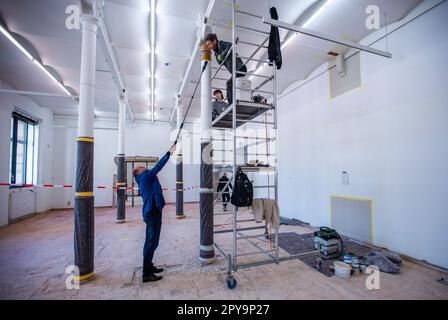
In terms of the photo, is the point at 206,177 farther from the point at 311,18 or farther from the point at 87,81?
the point at 311,18

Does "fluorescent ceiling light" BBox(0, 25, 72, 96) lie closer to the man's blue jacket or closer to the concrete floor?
the man's blue jacket

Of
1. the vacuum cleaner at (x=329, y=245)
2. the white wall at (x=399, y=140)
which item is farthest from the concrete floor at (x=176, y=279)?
the white wall at (x=399, y=140)

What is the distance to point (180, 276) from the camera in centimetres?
320

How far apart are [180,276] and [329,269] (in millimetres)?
2242

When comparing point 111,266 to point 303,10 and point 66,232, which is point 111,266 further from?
point 303,10

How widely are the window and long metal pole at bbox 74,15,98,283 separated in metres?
5.68

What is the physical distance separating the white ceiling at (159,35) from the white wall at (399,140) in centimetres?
74

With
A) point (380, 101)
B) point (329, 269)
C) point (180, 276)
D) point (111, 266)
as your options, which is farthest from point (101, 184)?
point (380, 101)

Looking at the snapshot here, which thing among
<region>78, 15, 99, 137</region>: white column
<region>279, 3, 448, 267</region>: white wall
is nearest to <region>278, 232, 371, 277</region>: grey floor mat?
<region>279, 3, 448, 267</region>: white wall

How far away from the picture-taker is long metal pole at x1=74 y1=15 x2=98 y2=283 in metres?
3.08

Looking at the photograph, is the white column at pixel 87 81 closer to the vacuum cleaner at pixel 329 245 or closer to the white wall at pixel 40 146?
the vacuum cleaner at pixel 329 245

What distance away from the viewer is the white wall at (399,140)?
349 cm

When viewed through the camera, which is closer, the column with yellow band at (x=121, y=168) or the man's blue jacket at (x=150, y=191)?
the man's blue jacket at (x=150, y=191)
